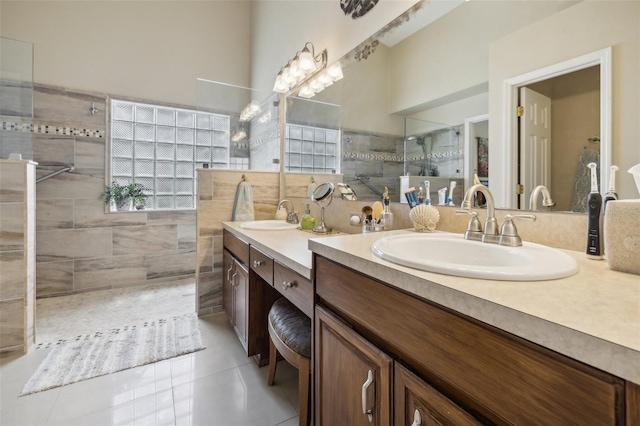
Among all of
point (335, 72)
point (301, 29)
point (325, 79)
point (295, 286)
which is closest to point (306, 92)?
point (325, 79)

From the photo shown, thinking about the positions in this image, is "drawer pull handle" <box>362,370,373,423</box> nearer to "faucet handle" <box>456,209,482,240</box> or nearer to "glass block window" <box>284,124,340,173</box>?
"faucet handle" <box>456,209,482,240</box>

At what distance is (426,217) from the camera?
4.09 feet

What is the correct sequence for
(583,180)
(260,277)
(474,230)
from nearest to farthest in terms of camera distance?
1. (583,180)
2. (474,230)
3. (260,277)

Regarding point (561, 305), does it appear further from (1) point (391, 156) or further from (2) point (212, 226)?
(2) point (212, 226)

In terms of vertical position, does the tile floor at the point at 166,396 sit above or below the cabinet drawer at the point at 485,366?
below

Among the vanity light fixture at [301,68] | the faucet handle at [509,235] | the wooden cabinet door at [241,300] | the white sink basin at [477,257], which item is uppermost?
the vanity light fixture at [301,68]

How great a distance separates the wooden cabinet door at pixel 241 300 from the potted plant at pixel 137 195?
6.48ft

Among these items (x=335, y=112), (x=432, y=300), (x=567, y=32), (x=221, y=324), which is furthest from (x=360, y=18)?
(x=221, y=324)

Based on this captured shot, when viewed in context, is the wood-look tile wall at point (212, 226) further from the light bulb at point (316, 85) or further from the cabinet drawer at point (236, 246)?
the light bulb at point (316, 85)

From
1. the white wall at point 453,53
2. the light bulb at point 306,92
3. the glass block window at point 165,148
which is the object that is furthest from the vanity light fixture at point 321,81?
the glass block window at point 165,148

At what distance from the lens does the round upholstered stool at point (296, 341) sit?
47.4 inches

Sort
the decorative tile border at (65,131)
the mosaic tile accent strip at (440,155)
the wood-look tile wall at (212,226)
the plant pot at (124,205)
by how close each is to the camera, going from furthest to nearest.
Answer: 1. the plant pot at (124,205)
2. the decorative tile border at (65,131)
3. the wood-look tile wall at (212,226)
4. the mosaic tile accent strip at (440,155)

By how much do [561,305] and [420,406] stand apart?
360mm

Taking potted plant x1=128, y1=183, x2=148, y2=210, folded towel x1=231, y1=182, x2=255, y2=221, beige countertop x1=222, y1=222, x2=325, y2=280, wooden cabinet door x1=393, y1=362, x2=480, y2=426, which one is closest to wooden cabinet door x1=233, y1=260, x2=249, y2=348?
beige countertop x1=222, y1=222, x2=325, y2=280
